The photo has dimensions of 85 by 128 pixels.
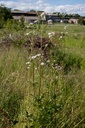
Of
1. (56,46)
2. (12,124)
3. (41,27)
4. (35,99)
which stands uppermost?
(41,27)

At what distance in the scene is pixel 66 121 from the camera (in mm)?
3357

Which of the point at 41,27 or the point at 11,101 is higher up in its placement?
the point at 41,27

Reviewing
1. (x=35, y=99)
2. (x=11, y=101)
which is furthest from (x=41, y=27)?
(x=11, y=101)

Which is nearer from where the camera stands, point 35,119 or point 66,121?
point 35,119

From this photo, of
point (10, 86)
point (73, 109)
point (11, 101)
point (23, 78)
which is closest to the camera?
point (73, 109)

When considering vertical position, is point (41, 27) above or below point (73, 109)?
above

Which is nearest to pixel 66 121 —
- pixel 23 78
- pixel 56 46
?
pixel 23 78

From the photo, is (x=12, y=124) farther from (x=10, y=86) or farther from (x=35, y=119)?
(x=10, y=86)

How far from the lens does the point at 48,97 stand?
3420 mm

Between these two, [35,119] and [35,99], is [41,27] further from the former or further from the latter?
[35,119]

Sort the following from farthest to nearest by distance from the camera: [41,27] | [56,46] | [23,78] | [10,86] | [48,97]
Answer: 1. [56,46]
2. [23,78]
3. [10,86]
4. [48,97]
5. [41,27]

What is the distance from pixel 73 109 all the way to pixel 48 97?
1.50 feet

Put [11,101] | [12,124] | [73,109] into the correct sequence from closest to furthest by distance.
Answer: [12,124], [73,109], [11,101]

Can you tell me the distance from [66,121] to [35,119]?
514 millimetres
